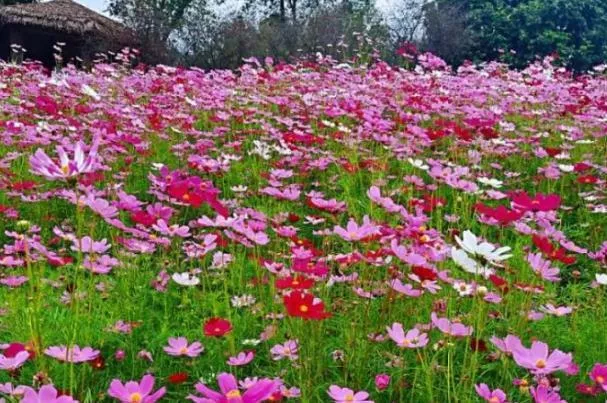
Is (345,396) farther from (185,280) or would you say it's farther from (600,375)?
(185,280)

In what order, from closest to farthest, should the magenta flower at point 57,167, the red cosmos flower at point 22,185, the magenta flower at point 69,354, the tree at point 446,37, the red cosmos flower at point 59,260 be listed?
the magenta flower at point 57,167 → the magenta flower at point 69,354 → the red cosmos flower at point 59,260 → the red cosmos flower at point 22,185 → the tree at point 446,37


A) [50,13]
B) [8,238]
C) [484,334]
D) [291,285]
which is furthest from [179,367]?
[50,13]

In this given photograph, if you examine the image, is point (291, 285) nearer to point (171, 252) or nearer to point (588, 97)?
point (171, 252)

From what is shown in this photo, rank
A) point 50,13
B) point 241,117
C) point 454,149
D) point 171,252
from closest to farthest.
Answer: point 171,252 < point 454,149 < point 241,117 < point 50,13

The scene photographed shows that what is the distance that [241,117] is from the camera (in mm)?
4035

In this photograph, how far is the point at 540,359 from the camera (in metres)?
1.27

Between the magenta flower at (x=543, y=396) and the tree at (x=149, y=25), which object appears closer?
the magenta flower at (x=543, y=396)

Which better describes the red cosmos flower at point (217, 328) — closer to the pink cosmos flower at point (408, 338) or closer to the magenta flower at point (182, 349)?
the magenta flower at point (182, 349)

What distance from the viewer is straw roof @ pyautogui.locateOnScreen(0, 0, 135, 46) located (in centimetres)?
1215

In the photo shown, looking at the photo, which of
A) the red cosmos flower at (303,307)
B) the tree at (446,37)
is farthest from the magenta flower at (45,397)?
the tree at (446,37)

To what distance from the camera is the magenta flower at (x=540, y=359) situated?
1.24 meters

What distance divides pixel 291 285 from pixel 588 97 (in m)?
3.75

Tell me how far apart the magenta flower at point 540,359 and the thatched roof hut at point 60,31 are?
11.3 meters

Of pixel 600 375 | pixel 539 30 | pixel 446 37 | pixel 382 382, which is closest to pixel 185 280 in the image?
pixel 382 382
